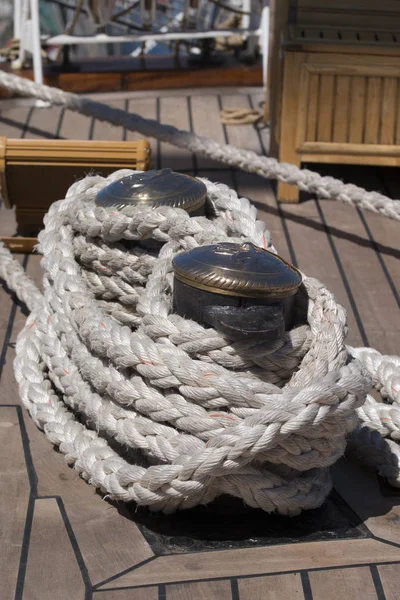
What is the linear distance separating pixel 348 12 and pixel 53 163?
4.19 ft

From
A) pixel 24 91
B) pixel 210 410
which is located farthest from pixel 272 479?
pixel 24 91

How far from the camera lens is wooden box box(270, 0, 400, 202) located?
2918mm

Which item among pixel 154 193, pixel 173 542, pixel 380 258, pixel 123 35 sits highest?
pixel 154 193

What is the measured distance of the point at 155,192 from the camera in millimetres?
1842

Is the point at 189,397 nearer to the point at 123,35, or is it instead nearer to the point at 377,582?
the point at 377,582

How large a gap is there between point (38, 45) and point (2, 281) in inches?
71.8

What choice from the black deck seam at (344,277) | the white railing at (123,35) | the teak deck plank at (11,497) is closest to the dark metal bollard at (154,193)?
the teak deck plank at (11,497)

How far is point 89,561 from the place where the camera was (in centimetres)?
143

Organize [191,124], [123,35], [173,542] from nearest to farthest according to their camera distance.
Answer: [173,542] → [191,124] → [123,35]

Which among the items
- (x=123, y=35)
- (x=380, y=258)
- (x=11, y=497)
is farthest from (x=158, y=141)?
(x=11, y=497)

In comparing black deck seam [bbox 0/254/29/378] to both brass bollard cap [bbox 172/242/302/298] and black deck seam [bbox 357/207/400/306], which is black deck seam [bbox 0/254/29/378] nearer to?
brass bollard cap [bbox 172/242/302/298]

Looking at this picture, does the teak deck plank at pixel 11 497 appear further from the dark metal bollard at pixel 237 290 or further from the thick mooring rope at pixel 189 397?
the dark metal bollard at pixel 237 290

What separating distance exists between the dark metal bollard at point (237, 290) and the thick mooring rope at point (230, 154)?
4.22 ft

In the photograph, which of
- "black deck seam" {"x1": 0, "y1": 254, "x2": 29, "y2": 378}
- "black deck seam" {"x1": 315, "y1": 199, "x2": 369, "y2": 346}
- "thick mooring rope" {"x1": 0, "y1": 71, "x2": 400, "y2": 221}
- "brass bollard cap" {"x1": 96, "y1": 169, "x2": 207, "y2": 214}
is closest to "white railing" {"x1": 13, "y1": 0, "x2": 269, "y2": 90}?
"thick mooring rope" {"x1": 0, "y1": 71, "x2": 400, "y2": 221}
